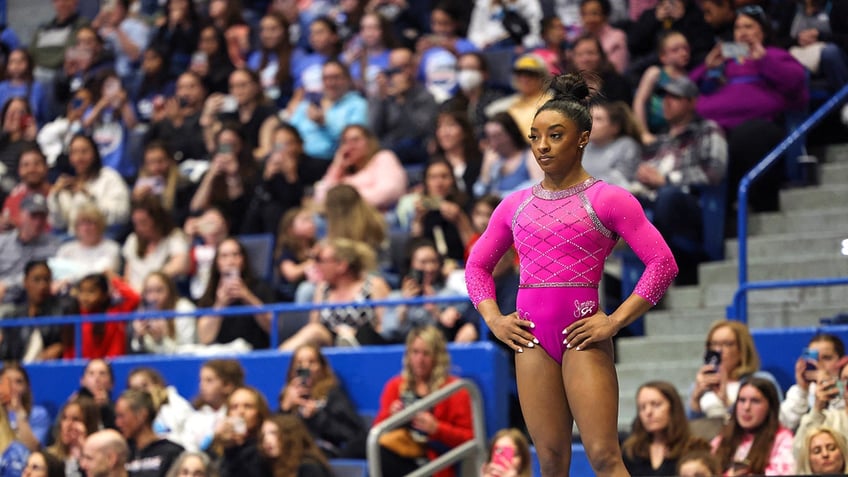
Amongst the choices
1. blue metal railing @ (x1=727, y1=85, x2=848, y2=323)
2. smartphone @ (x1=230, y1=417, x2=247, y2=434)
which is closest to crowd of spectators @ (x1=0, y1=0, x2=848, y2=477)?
smartphone @ (x1=230, y1=417, x2=247, y2=434)

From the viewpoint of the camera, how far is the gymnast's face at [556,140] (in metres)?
4.78

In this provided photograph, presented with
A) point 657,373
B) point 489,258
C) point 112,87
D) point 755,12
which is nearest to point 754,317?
point 657,373

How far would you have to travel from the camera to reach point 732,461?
719 centimetres

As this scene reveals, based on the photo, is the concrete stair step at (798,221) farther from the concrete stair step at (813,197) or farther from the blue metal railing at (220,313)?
the blue metal railing at (220,313)

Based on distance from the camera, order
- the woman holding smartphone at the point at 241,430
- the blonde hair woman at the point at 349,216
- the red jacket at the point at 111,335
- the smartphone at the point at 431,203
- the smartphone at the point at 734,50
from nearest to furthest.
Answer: the woman holding smartphone at the point at 241,430 < the smartphone at the point at 734,50 < the smartphone at the point at 431,203 < the blonde hair woman at the point at 349,216 < the red jacket at the point at 111,335

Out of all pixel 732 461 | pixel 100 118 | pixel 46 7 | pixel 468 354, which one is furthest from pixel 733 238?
pixel 46 7

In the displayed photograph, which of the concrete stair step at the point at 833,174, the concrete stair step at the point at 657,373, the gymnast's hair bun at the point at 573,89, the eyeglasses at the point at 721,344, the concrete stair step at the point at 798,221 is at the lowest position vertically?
the concrete stair step at the point at 657,373

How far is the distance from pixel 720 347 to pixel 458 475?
1.73 m

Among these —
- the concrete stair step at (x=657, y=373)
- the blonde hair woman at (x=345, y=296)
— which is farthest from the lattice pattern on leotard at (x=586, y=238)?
the blonde hair woman at (x=345, y=296)

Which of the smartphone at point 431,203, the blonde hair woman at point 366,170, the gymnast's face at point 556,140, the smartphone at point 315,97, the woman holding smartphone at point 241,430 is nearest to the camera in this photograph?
the gymnast's face at point 556,140

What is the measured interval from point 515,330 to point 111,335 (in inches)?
240

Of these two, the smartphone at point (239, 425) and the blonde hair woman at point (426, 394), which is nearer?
the blonde hair woman at point (426, 394)

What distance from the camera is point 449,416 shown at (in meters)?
8.44

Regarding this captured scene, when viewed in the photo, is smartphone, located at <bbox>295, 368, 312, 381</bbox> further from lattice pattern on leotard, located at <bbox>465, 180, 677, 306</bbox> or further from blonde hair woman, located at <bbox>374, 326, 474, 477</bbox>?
lattice pattern on leotard, located at <bbox>465, 180, 677, 306</bbox>
